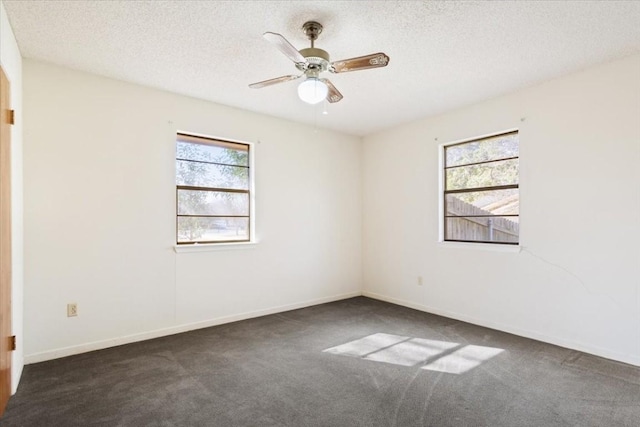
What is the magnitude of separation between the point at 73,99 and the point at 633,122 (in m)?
4.90

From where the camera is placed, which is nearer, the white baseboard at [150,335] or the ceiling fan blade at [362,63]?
the ceiling fan blade at [362,63]

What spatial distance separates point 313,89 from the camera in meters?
2.51

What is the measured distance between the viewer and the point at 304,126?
16.0 feet

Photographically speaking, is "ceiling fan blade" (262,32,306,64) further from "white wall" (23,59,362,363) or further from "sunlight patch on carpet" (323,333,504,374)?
"sunlight patch on carpet" (323,333,504,374)

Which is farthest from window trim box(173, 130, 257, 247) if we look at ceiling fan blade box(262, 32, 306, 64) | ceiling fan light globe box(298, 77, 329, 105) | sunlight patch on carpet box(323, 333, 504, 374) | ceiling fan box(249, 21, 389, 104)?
ceiling fan blade box(262, 32, 306, 64)

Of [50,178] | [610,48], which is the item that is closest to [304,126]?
[50,178]

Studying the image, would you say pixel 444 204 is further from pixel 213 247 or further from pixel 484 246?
pixel 213 247

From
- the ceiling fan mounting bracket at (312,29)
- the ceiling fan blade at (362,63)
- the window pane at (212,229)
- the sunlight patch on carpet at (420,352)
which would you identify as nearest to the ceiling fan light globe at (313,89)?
the ceiling fan blade at (362,63)

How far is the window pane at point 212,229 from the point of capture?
12.7 ft

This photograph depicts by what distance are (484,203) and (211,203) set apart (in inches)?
127

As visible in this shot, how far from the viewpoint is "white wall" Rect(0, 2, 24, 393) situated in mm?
2381

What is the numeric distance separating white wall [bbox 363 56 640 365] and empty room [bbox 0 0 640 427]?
2 centimetres

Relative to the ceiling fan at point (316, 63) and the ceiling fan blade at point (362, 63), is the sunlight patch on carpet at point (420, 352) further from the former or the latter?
the ceiling fan blade at point (362, 63)

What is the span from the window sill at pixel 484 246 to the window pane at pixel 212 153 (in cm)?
275
